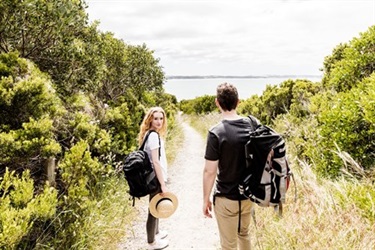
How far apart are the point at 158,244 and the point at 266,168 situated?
110 inches

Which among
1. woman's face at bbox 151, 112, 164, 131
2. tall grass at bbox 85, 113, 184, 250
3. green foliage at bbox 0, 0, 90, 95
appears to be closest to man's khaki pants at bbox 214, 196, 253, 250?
woman's face at bbox 151, 112, 164, 131

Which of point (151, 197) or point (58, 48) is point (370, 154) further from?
point (58, 48)

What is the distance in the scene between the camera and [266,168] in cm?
319

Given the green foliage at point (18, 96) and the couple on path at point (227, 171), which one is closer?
the couple on path at point (227, 171)

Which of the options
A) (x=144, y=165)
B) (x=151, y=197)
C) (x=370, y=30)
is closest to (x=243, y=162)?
(x=144, y=165)

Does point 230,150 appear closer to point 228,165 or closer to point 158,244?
point 228,165

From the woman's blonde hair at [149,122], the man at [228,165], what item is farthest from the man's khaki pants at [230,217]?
the woman's blonde hair at [149,122]

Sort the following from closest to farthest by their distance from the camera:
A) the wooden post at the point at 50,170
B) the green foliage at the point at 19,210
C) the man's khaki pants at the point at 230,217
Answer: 1. the green foliage at the point at 19,210
2. the man's khaki pants at the point at 230,217
3. the wooden post at the point at 50,170

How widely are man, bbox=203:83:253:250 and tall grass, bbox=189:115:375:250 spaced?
39.4 inches

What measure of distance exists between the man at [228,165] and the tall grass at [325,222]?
1000mm

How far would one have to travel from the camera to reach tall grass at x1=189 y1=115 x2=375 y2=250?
382 cm

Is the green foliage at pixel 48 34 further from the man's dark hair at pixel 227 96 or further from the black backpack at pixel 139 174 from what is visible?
the man's dark hair at pixel 227 96

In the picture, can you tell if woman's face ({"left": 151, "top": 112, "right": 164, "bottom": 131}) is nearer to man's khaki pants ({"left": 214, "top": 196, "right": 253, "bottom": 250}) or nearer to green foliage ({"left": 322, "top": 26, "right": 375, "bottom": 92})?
man's khaki pants ({"left": 214, "top": 196, "right": 253, "bottom": 250})

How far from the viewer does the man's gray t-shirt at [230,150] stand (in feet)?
10.7
